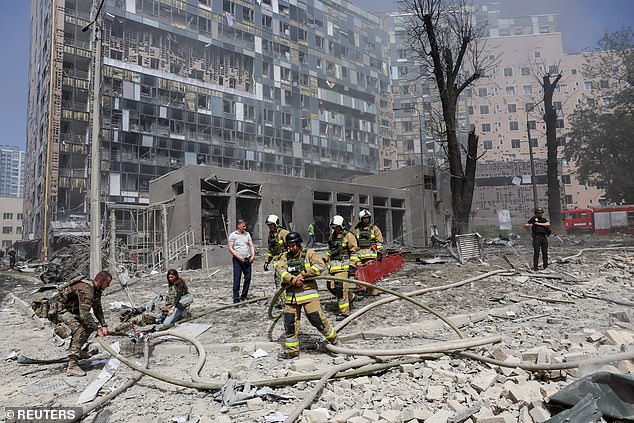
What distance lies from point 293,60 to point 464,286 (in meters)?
47.0

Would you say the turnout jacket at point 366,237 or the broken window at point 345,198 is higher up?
the broken window at point 345,198

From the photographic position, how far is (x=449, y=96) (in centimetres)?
1423

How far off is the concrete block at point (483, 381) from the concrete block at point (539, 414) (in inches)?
23.0

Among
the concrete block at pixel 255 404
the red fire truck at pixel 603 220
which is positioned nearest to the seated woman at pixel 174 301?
the concrete block at pixel 255 404

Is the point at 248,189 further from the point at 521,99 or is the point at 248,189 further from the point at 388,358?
the point at 521,99

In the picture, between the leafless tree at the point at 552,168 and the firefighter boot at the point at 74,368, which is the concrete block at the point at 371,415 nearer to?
the firefighter boot at the point at 74,368

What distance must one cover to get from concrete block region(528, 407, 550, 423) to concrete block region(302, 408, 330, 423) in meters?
1.58

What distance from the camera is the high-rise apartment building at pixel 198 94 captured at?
116 ft

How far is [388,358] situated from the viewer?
4465 mm

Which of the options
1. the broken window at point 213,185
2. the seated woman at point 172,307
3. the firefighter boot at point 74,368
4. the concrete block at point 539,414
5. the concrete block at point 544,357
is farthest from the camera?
the broken window at point 213,185

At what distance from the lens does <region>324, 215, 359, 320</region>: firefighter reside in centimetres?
652

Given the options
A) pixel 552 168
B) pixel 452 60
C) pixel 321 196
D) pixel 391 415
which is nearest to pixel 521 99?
pixel 552 168

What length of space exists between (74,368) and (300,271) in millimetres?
2956

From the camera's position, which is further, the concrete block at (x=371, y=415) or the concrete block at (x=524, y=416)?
the concrete block at (x=371, y=415)
